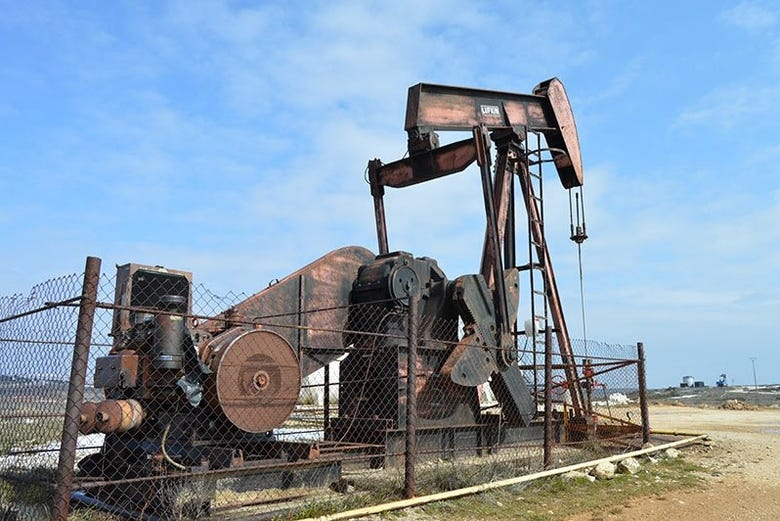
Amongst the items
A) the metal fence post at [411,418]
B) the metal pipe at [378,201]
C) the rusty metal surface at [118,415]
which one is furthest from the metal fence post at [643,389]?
the rusty metal surface at [118,415]

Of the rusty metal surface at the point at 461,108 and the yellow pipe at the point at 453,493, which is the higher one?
the rusty metal surface at the point at 461,108

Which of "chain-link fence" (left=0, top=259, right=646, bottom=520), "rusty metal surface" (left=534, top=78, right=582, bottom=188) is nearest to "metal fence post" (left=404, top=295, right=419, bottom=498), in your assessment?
"chain-link fence" (left=0, top=259, right=646, bottom=520)

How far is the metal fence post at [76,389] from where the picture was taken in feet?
13.1

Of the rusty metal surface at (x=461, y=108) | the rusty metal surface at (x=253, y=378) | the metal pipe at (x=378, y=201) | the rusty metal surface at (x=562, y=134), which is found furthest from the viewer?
the rusty metal surface at (x=562, y=134)

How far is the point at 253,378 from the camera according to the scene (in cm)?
565

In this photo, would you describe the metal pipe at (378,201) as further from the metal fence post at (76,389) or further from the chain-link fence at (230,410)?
the metal fence post at (76,389)

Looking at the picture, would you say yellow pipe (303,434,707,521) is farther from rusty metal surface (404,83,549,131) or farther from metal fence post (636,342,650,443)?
rusty metal surface (404,83,549,131)

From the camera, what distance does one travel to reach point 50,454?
6664 millimetres

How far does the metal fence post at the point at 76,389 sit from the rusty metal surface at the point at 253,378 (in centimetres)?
140

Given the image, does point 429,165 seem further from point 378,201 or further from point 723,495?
point 723,495

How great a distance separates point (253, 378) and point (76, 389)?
172 centimetres

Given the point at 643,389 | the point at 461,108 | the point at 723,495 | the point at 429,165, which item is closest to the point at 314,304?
the point at 429,165

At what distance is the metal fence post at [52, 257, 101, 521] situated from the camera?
3990 millimetres

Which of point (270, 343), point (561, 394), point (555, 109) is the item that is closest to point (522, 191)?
point (555, 109)
